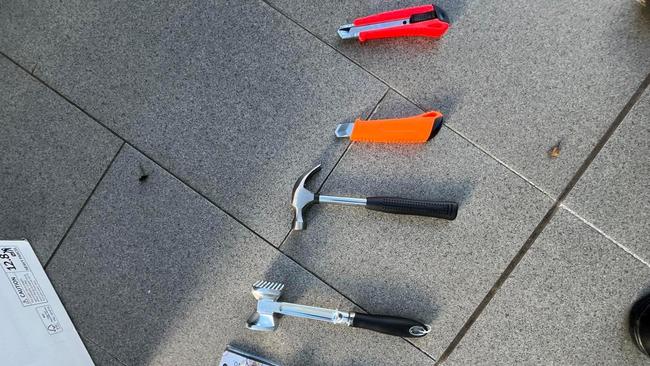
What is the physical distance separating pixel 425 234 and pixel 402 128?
A: 32 centimetres

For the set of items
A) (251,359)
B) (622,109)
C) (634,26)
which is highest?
(634,26)

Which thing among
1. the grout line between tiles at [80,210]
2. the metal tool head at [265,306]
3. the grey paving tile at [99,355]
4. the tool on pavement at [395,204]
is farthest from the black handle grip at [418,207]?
the grey paving tile at [99,355]

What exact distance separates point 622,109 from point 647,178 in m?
0.21

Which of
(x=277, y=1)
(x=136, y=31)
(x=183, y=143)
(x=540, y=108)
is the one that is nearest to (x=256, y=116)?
(x=183, y=143)

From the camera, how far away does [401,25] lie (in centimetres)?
146

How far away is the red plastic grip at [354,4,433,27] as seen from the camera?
1460 mm

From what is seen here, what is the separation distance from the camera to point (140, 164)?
5.16ft

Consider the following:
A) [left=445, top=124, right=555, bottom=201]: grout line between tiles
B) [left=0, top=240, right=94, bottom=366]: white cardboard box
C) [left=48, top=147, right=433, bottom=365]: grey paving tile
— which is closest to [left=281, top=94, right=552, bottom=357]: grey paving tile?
[left=445, top=124, right=555, bottom=201]: grout line between tiles

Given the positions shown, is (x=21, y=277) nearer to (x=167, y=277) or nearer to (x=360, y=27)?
(x=167, y=277)

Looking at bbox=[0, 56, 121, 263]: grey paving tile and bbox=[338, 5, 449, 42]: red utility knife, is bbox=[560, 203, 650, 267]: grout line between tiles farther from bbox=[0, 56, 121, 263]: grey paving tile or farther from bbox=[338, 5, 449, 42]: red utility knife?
bbox=[0, 56, 121, 263]: grey paving tile

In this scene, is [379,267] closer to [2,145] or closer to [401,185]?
[401,185]

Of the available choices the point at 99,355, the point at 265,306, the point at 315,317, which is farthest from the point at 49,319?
the point at 315,317

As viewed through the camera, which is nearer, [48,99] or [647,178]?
[647,178]

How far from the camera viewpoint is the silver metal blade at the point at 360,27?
1463 millimetres
